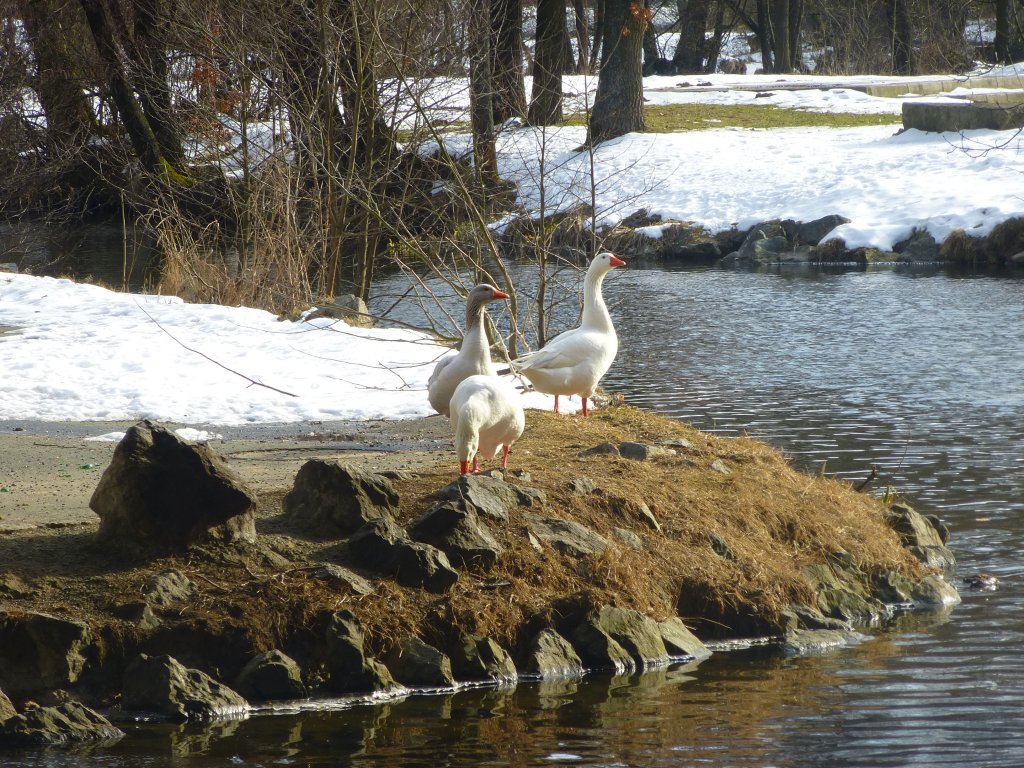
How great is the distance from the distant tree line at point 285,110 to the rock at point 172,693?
21.5 ft

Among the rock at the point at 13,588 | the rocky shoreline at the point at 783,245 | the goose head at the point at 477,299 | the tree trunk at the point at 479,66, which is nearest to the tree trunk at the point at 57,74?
the rocky shoreline at the point at 783,245

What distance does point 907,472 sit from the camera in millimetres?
11203

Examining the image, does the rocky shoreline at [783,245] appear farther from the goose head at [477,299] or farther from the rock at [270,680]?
the rock at [270,680]

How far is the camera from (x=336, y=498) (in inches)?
290

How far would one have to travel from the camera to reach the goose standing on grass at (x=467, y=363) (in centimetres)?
927

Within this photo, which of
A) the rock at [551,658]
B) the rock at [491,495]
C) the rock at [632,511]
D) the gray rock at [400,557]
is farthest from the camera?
the rock at [632,511]

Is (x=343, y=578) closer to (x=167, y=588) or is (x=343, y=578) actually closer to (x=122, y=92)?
(x=167, y=588)

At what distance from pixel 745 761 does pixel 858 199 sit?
80.6 ft

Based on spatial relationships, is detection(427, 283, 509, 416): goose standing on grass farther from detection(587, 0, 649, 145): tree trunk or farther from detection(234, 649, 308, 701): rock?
detection(587, 0, 649, 145): tree trunk

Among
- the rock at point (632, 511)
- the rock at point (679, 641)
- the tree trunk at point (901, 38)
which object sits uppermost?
the tree trunk at point (901, 38)

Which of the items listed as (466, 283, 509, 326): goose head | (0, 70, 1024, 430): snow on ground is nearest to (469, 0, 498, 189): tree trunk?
(0, 70, 1024, 430): snow on ground

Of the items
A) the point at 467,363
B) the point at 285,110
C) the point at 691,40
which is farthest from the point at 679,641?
the point at 691,40

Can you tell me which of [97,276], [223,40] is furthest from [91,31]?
[223,40]

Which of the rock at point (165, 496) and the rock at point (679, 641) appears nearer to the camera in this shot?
the rock at point (165, 496)
